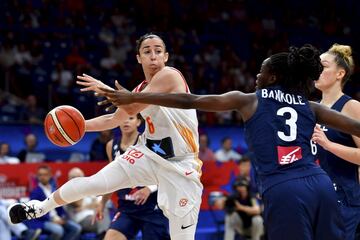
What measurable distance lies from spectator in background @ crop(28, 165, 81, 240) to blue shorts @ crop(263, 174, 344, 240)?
20.4 feet

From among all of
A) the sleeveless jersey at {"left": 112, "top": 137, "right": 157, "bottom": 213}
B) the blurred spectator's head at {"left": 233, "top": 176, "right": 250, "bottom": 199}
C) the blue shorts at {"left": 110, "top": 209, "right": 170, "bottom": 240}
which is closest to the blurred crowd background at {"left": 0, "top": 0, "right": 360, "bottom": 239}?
the blurred spectator's head at {"left": 233, "top": 176, "right": 250, "bottom": 199}

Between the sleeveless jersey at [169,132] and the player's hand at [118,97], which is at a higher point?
the player's hand at [118,97]

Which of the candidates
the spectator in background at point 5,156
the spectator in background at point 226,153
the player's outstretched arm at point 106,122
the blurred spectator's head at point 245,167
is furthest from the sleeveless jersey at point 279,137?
the spectator in background at point 226,153

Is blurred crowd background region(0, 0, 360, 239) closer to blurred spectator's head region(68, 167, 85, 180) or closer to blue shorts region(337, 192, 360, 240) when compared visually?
blurred spectator's head region(68, 167, 85, 180)

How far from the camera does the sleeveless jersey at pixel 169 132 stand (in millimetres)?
5727

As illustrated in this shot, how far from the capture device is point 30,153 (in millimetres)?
11836

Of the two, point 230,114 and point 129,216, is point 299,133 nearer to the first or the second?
point 129,216

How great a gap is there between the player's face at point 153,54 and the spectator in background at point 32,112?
24.4 feet

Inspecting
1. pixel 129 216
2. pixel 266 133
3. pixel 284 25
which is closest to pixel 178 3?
pixel 284 25

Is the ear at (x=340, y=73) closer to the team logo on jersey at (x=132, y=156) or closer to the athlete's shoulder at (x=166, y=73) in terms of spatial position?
the athlete's shoulder at (x=166, y=73)

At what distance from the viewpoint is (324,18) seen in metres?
22.2

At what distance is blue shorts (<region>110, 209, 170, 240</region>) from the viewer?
7.01m

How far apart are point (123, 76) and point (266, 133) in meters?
11.9

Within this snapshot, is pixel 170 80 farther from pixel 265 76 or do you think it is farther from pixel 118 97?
pixel 265 76
